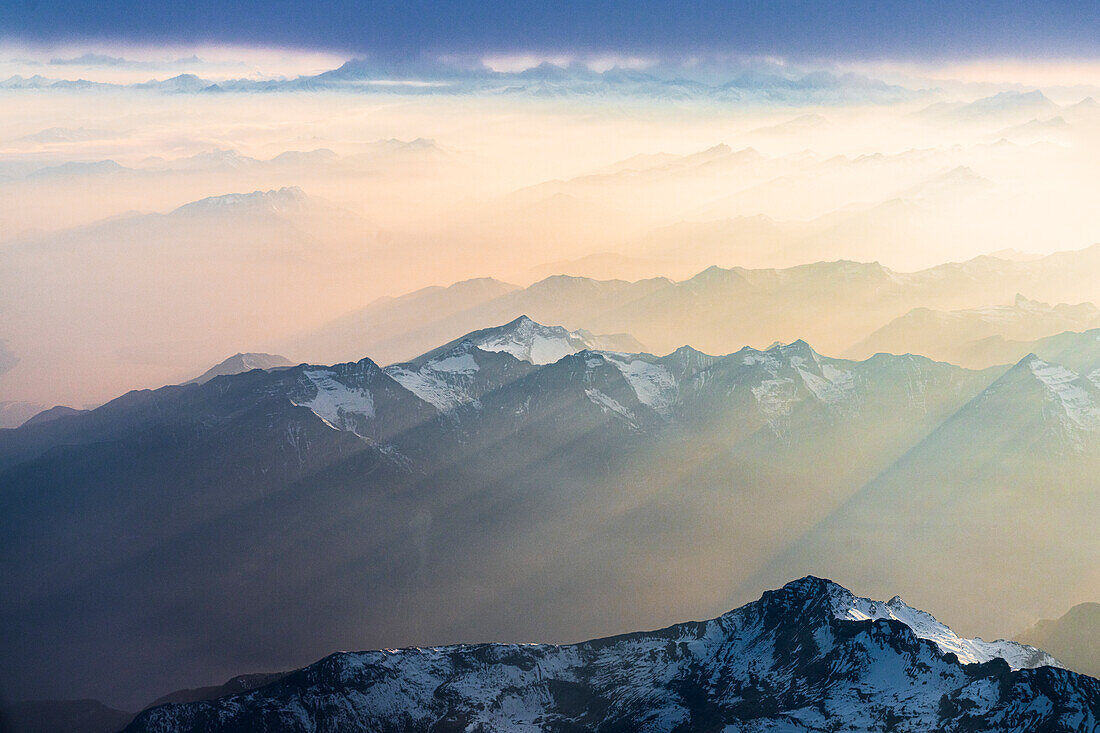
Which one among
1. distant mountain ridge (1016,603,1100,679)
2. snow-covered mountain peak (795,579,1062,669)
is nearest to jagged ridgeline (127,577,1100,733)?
snow-covered mountain peak (795,579,1062,669)

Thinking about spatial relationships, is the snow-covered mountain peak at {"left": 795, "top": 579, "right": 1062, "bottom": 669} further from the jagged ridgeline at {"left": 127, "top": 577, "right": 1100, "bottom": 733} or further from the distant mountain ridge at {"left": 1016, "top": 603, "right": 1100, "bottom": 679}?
the distant mountain ridge at {"left": 1016, "top": 603, "right": 1100, "bottom": 679}

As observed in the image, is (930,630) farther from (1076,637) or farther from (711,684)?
(1076,637)

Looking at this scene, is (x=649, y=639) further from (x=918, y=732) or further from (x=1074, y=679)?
(x=1074, y=679)

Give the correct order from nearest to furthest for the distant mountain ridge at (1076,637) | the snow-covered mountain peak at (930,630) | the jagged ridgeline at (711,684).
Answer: the jagged ridgeline at (711,684), the snow-covered mountain peak at (930,630), the distant mountain ridge at (1076,637)

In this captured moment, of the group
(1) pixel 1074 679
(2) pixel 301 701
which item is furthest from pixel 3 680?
(1) pixel 1074 679

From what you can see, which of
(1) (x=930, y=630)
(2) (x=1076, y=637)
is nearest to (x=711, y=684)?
(1) (x=930, y=630)

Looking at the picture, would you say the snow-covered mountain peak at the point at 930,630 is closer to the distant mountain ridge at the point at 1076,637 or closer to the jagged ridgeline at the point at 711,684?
the jagged ridgeline at the point at 711,684

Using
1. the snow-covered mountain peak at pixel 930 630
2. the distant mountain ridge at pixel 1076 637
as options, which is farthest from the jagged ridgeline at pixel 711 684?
the distant mountain ridge at pixel 1076 637

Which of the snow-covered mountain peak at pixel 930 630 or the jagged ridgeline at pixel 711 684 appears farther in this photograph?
the snow-covered mountain peak at pixel 930 630

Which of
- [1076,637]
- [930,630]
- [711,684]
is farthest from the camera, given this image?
[1076,637]
